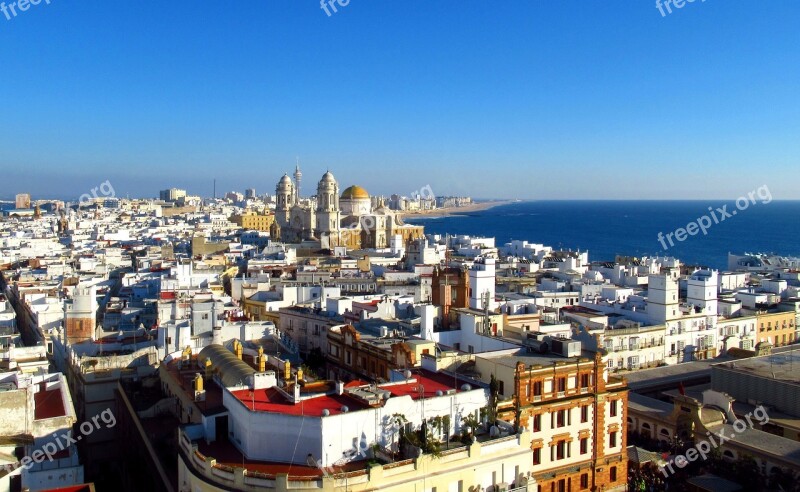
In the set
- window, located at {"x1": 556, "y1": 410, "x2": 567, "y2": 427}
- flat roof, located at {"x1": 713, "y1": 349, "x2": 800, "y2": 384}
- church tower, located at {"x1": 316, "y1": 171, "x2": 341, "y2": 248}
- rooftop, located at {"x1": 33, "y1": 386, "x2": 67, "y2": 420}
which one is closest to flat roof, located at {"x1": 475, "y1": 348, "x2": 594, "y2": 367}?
window, located at {"x1": 556, "y1": 410, "x2": 567, "y2": 427}

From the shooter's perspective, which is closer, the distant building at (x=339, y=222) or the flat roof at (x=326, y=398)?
the flat roof at (x=326, y=398)

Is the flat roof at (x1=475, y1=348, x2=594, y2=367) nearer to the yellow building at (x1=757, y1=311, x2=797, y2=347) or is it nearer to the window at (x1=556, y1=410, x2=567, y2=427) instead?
the window at (x1=556, y1=410, x2=567, y2=427)

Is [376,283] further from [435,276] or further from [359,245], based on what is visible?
[359,245]

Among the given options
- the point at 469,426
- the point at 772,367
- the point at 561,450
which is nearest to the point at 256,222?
the point at 772,367

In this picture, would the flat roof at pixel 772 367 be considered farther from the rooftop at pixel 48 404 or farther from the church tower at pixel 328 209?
the church tower at pixel 328 209

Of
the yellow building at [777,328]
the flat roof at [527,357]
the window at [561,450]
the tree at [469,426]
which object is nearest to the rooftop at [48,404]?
the tree at [469,426]

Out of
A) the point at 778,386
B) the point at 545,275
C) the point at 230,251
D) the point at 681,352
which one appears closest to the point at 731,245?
the point at 545,275

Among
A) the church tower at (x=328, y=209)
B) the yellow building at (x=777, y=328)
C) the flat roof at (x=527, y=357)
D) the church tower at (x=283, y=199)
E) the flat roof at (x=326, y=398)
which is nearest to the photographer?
the flat roof at (x=326, y=398)

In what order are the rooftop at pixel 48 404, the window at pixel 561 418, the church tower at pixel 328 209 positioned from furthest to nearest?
the church tower at pixel 328 209
the window at pixel 561 418
the rooftop at pixel 48 404
